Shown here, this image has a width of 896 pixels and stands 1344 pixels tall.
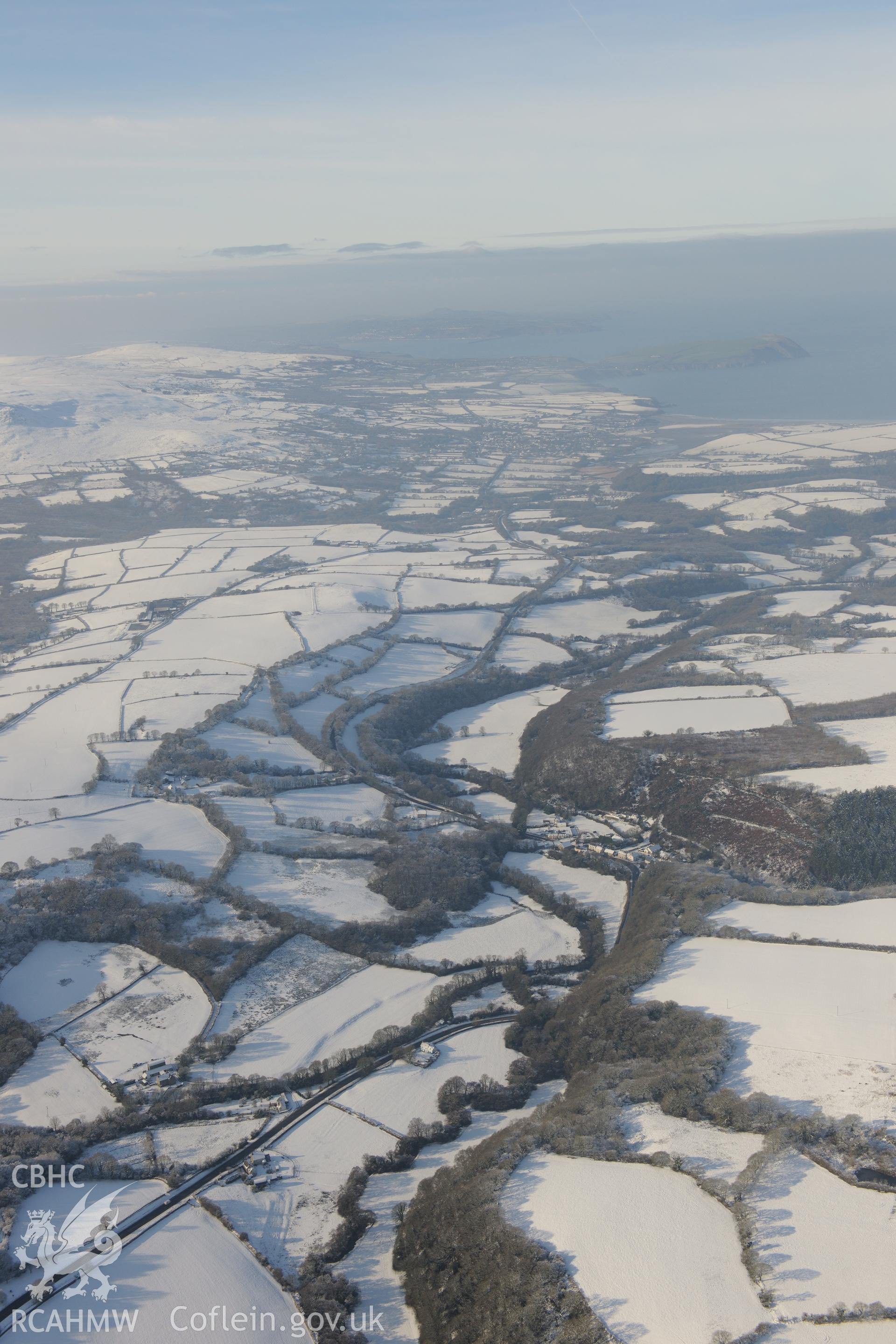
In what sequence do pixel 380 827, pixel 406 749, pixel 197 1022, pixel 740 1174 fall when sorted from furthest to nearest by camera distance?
pixel 406 749 < pixel 380 827 < pixel 197 1022 < pixel 740 1174

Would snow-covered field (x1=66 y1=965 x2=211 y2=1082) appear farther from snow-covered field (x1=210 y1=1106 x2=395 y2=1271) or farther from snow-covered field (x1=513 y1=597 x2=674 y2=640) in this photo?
snow-covered field (x1=513 y1=597 x2=674 y2=640)

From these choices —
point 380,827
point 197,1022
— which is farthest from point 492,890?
point 197,1022

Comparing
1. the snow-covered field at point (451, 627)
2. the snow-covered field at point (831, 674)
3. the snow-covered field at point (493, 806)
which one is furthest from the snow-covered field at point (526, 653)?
the snow-covered field at point (493, 806)

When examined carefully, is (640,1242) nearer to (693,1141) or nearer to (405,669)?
(693,1141)

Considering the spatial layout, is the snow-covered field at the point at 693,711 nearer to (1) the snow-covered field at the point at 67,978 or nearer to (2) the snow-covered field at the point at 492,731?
(2) the snow-covered field at the point at 492,731

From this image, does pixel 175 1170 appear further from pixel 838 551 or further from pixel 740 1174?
pixel 838 551

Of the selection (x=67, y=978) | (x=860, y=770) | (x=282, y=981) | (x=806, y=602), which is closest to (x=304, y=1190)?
(x=282, y=981)
